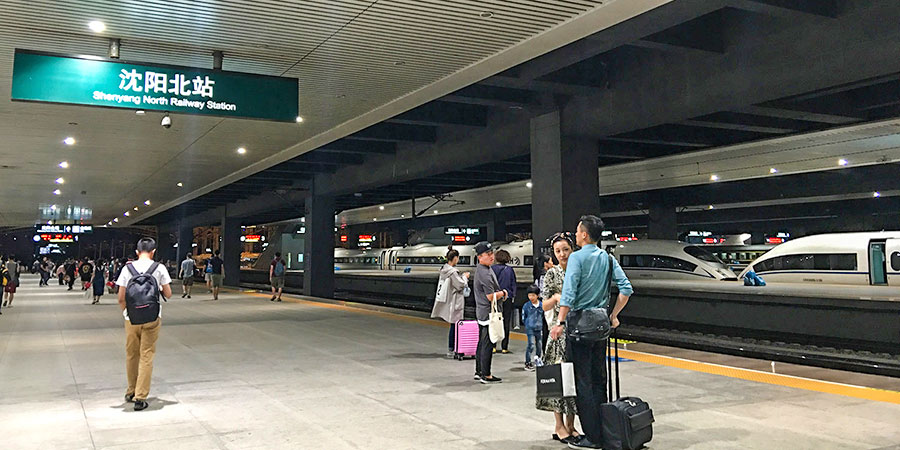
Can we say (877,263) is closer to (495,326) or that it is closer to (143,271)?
(495,326)

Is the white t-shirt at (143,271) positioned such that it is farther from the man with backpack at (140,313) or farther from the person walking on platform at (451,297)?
the person walking on platform at (451,297)

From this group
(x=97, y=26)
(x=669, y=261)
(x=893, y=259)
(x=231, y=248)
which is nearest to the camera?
(x=97, y=26)

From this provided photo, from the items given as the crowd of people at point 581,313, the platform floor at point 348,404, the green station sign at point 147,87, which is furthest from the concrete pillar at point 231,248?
the crowd of people at point 581,313

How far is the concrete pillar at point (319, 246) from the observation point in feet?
86.3

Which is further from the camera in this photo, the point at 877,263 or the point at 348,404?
the point at 877,263

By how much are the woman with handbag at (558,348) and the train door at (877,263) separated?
663 inches

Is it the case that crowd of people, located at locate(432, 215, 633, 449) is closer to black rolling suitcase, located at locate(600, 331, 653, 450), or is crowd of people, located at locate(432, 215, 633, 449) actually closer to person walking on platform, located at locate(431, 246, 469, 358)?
black rolling suitcase, located at locate(600, 331, 653, 450)

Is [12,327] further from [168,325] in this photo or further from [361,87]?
[361,87]

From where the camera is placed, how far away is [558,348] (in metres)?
5.44

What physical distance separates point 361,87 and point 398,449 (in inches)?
300

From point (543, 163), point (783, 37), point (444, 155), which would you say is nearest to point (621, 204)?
point (444, 155)

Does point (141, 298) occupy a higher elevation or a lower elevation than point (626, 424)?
higher

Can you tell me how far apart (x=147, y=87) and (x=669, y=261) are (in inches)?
768

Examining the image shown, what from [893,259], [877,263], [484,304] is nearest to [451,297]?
[484,304]
